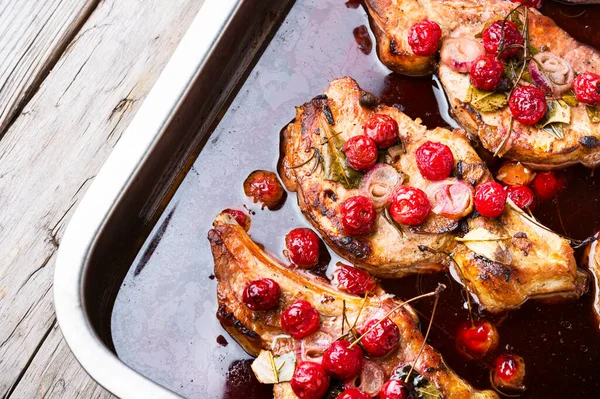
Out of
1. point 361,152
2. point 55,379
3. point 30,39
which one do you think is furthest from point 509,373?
point 30,39

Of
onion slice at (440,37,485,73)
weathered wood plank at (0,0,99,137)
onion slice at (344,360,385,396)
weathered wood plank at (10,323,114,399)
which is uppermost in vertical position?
weathered wood plank at (0,0,99,137)

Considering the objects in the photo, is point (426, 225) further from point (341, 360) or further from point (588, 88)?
point (588, 88)

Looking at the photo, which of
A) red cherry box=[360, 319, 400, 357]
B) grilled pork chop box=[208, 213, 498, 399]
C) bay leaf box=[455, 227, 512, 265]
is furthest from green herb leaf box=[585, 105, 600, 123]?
red cherry box=[360, 319, 400, 357]

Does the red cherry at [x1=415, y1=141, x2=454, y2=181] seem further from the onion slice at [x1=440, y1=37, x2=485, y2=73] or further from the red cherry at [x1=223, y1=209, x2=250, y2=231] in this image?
the red cherry at [x1=223, y1=209, x2=250, y2=231]

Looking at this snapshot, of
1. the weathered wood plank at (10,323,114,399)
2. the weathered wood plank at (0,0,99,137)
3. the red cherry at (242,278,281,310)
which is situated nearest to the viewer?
the red cherry at (242,278,281,310)

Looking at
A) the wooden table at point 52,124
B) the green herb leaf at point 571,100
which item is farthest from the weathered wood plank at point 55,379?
the green herb leaf at point 571,100

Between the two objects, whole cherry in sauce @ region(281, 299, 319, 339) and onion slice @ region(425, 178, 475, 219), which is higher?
onion slice @ region(425, 178, 475, 219)

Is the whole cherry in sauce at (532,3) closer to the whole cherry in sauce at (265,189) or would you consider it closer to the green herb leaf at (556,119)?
the green herb leaf at (556,119)
